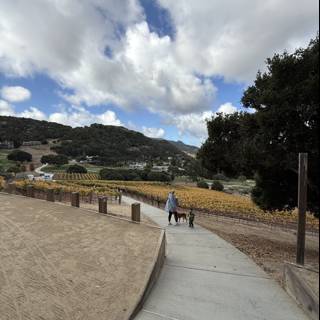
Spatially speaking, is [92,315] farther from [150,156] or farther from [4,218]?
[150,156]

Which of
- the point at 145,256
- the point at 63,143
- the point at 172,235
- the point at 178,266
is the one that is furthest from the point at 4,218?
the point at 63,143

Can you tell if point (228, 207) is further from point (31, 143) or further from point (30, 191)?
point (31, 143)

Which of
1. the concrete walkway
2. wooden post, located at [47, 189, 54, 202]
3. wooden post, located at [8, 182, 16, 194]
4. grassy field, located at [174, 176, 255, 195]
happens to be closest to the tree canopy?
the concrete walkway

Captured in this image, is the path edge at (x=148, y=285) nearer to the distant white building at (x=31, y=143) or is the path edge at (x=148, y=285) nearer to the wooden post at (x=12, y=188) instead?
the wooden post at (x=12, y=188)

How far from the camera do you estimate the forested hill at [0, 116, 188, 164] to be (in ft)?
417

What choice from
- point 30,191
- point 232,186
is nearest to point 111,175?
point 232,186

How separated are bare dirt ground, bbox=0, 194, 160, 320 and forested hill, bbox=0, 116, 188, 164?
332 feet

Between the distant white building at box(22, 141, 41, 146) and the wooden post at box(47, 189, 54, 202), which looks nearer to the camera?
the wooden post at box(47, 189, 54, 202)

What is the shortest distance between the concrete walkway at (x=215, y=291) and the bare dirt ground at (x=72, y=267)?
54 cm

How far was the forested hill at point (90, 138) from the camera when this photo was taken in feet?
417

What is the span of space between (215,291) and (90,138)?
140556mm

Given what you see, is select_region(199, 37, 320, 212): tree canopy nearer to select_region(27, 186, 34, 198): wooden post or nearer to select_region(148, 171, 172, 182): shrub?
select_region(27, 186, 34, 198): wooden post

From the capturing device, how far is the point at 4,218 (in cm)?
1527

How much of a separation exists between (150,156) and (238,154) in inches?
5322
